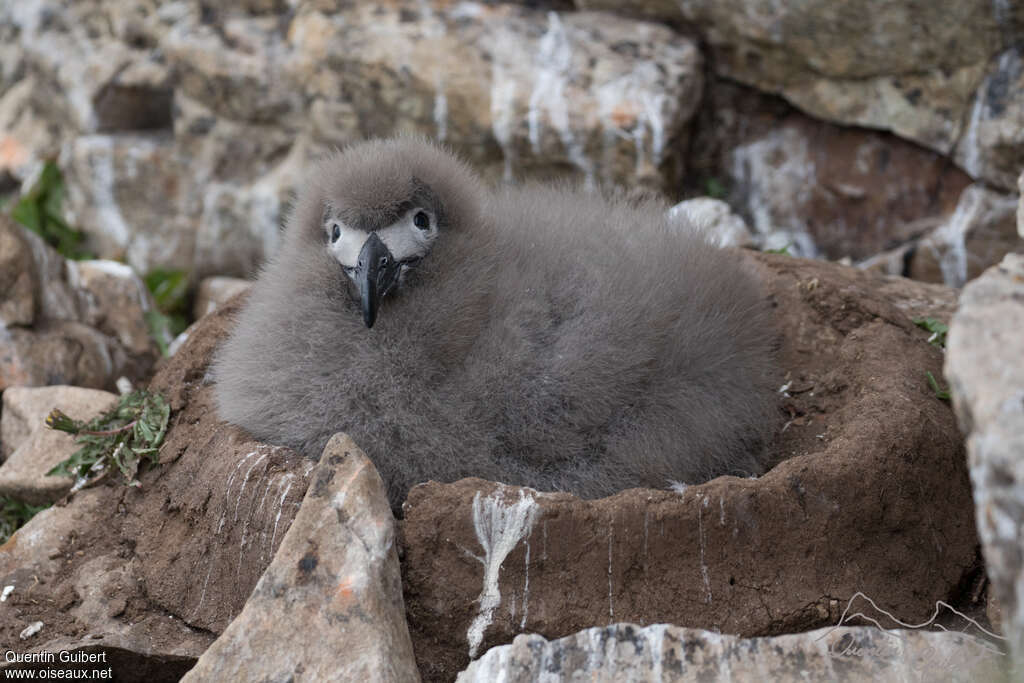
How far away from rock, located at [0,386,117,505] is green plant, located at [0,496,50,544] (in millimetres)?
26

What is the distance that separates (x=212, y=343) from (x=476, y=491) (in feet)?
5.98

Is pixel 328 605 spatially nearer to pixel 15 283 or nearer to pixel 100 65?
pixel 15 283

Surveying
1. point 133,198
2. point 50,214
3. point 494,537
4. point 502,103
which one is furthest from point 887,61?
point 50,214

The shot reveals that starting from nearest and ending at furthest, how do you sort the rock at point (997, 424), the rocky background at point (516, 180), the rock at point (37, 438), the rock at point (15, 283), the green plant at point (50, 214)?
the rock at point (997, 424) → the rocky background at point (516, 180) → the rock at point (37, 438) → the rock at point (15, 283) → the green plant at point (50, 214)

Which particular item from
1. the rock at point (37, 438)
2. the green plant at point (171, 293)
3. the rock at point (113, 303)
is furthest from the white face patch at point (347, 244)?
the green plant at point (171, 293)

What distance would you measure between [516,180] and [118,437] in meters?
3.08

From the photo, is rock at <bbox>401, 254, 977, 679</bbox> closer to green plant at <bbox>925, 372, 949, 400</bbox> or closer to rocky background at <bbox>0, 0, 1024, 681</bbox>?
rocky background at <bbox>0, 0, 1024, 681</bbox>

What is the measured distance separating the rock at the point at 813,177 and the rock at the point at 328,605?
3.84m

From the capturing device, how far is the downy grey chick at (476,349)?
3.54 m

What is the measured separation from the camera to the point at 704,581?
314 cm

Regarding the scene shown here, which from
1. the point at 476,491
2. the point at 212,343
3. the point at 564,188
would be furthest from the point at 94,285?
the point at 476,491

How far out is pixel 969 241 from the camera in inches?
226

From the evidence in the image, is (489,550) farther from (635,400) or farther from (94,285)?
(94,285)

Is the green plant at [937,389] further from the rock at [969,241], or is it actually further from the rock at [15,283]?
the rock at [15,283]
